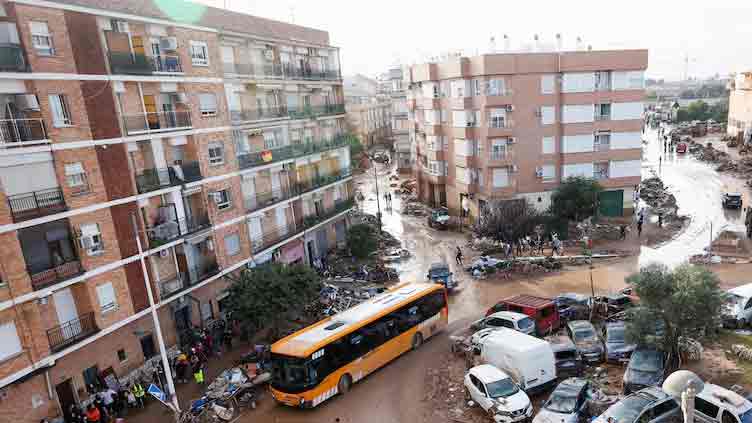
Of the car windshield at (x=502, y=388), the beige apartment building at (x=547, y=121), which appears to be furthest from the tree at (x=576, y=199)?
the car windshield at (x=502, y=388)

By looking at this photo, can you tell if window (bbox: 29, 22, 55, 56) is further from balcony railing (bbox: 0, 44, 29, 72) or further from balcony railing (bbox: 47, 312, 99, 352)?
balcony railing (bbox: 47, 312, 99, 352)

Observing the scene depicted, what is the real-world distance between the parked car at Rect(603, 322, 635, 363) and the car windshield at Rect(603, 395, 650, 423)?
14.3ft

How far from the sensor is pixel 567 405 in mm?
14859

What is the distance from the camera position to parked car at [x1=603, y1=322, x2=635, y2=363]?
60.8 ft

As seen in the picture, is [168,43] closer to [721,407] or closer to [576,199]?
[721,407]

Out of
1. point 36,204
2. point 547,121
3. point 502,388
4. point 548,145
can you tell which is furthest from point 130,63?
point 548,145

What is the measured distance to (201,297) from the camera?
84.8 feet

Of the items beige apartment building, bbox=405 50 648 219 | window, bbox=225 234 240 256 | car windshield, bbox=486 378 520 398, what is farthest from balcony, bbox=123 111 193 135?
beige apartment building, bbox=405 50 648 219

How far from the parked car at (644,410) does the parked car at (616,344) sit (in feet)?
13.5

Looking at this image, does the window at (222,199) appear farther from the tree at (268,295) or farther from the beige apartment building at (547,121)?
the beige apartment building at (547,121)

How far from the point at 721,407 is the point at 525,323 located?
8079 mm

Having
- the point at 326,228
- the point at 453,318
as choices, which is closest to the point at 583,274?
the point at 453,318

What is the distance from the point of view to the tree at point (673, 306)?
1636cm

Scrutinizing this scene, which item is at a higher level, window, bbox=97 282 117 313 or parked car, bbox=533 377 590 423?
window, bbox=97 282 117 313
